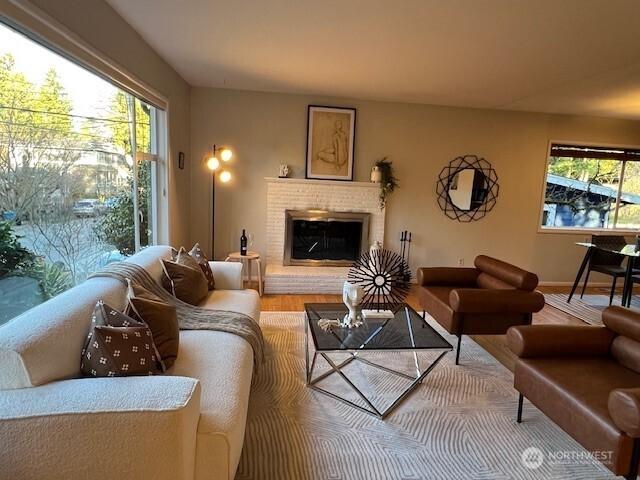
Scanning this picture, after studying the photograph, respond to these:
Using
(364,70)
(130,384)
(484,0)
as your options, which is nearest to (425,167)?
(364,70)

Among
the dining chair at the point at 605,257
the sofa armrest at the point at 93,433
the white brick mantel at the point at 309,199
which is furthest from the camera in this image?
the white brick mantel at the point at 309,199

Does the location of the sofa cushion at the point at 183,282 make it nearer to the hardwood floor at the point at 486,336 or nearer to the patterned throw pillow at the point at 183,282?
the patterned throw pillow at the point at 183,282

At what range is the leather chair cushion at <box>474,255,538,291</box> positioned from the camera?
3.03 metres

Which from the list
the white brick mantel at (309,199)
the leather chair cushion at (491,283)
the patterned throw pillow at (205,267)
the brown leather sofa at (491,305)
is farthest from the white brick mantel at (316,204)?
the brown leather sofa at (491,305)

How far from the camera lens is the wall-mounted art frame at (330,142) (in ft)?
16.0

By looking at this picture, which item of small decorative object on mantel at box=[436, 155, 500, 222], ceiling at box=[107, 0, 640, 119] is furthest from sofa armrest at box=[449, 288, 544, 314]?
small decorative object on mantel at box=[436, 155, 500, 222]

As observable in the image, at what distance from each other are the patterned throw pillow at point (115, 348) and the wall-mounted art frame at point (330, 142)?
140 inches

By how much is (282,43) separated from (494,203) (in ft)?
12.0

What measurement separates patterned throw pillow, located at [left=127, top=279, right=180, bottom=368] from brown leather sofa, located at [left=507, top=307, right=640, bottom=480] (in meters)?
1.79

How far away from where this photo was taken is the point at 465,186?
5266mm

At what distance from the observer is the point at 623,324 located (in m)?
2.15

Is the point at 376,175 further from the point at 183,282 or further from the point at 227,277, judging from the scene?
the point at 183,282

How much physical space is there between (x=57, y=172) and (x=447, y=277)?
120 inches

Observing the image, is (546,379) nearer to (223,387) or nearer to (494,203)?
(223,387)
